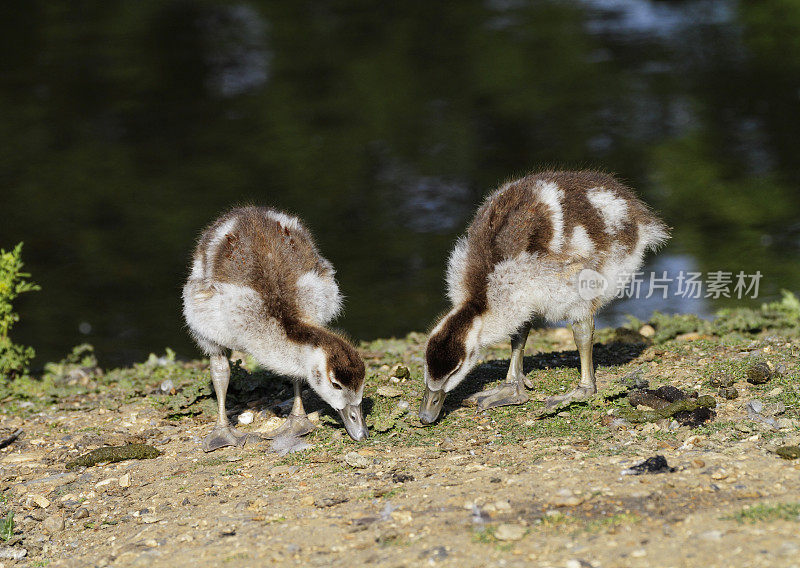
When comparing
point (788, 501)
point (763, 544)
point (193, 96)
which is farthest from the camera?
point (193, 96)

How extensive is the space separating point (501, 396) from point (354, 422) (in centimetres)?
138

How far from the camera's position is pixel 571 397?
7934 millimetres

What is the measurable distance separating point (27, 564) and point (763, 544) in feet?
15.6

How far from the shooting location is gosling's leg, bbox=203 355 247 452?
26.5ft

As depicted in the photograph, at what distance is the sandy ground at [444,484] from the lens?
217 inches

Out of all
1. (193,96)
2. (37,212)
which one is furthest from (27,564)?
(193,96)

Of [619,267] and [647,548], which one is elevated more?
[619,267]

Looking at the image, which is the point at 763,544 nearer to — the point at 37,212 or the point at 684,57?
the point at 37,212

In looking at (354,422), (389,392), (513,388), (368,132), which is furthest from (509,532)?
(368,132)

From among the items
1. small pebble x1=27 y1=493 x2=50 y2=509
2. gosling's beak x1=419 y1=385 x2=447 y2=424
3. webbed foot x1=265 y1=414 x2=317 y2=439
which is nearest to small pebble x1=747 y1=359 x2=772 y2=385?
gosling's beak x1=419 y1=385 x2=447 y2=424

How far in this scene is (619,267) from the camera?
8078 millimetres

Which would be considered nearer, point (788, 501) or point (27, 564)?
point (788, 501)

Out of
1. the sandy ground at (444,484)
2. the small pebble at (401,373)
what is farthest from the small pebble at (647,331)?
the small pebble at (401,373)

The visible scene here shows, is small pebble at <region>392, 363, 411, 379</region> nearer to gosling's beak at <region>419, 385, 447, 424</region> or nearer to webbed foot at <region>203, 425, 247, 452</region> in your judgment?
gosling's beak at <region>419, 385, 447, 424</region>
